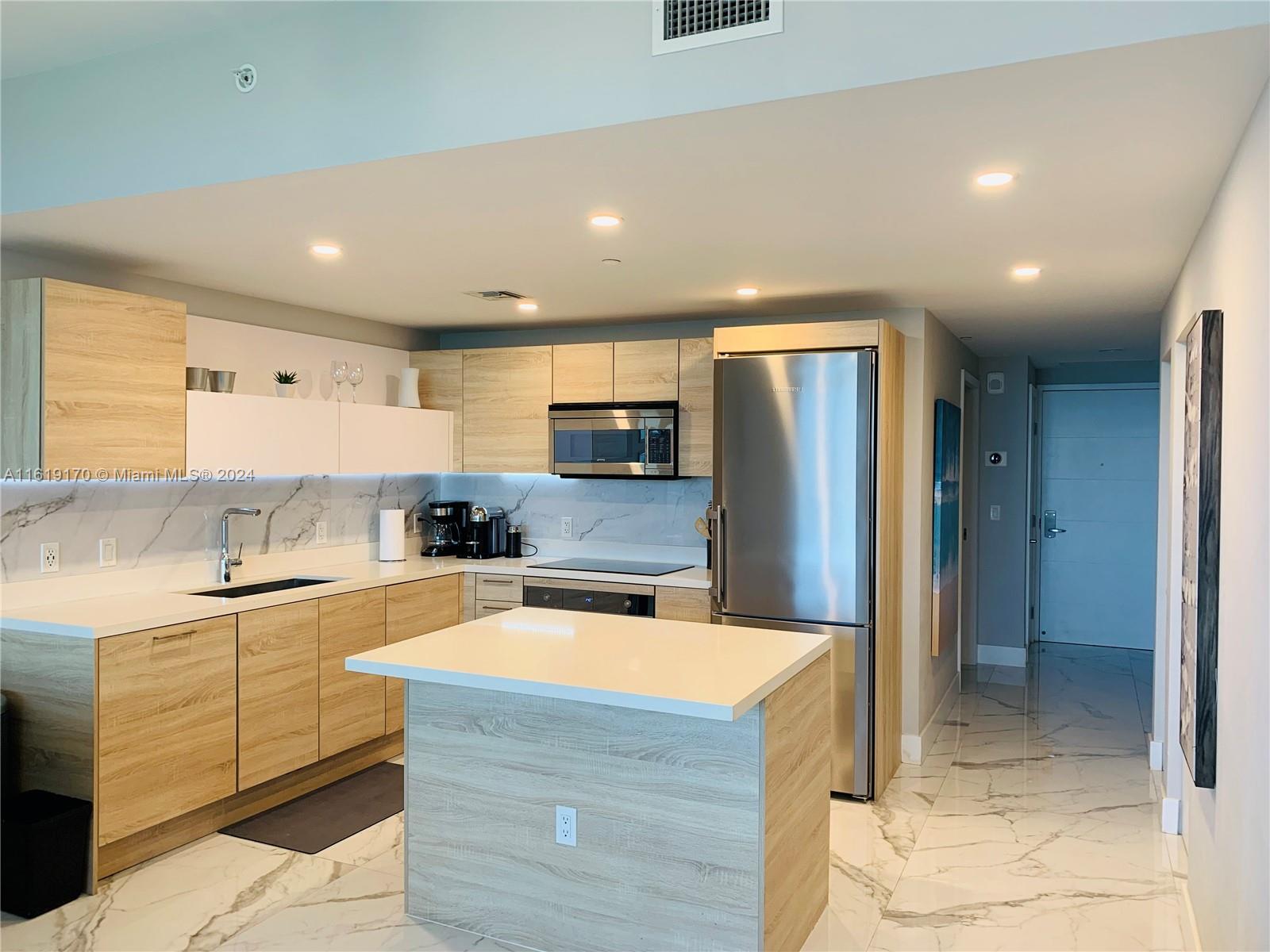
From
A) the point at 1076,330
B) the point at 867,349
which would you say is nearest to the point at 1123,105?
the point at 867,349

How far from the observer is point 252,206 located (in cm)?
291

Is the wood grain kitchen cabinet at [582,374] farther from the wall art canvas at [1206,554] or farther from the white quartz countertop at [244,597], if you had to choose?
the wall art canvas at [1206,554]

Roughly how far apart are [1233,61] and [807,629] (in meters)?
2.77

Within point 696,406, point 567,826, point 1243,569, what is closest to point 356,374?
point 696,406

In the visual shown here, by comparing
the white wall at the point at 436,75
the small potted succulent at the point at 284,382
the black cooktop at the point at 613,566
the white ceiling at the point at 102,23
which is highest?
the white ceiling at the point at 102,23

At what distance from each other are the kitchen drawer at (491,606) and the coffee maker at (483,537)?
0.52 meters

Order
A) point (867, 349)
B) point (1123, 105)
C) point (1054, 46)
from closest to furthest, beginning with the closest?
point (1054, 46) → point (1123, 105) → point (867, 349)

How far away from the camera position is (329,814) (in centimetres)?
388

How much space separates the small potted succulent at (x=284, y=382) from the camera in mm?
4465

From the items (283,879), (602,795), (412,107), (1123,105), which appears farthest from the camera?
(283,879)

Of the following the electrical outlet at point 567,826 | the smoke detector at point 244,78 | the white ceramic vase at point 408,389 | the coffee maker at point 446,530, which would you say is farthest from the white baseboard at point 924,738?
the smoke detector at point 244,78

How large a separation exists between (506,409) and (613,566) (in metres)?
1.09

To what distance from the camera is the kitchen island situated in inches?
97.8

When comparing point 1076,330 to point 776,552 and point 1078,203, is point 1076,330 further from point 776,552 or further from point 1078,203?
point 1078,203
